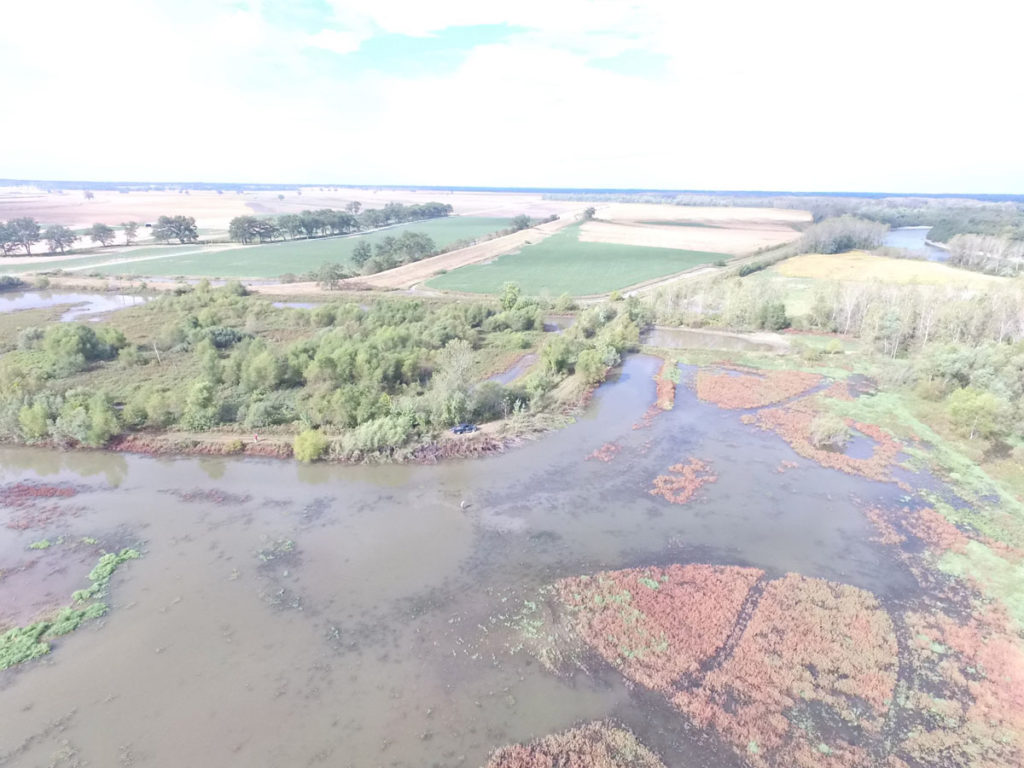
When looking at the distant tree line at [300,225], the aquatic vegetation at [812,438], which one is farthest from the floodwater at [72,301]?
the aquatic vegetation at [812,438]

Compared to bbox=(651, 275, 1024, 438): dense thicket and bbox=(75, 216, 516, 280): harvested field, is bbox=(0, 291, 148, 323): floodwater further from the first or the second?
bbox=(651, 275, 1024, 438): dense thicket

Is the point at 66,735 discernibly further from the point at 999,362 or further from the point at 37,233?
the point at 37,233

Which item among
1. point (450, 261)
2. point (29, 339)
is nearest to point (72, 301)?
point (29, 339)

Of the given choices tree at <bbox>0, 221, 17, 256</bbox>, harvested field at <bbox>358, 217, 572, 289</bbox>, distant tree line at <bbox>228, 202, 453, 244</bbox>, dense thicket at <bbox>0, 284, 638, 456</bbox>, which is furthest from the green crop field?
tree at <bbox>0, 221, 17, 256</bbox>

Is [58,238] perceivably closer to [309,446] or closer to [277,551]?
[309,446]

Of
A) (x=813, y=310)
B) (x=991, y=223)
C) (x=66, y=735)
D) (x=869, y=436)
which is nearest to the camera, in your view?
(x=66, y=735)

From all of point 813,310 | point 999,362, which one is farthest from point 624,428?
point 813,310
